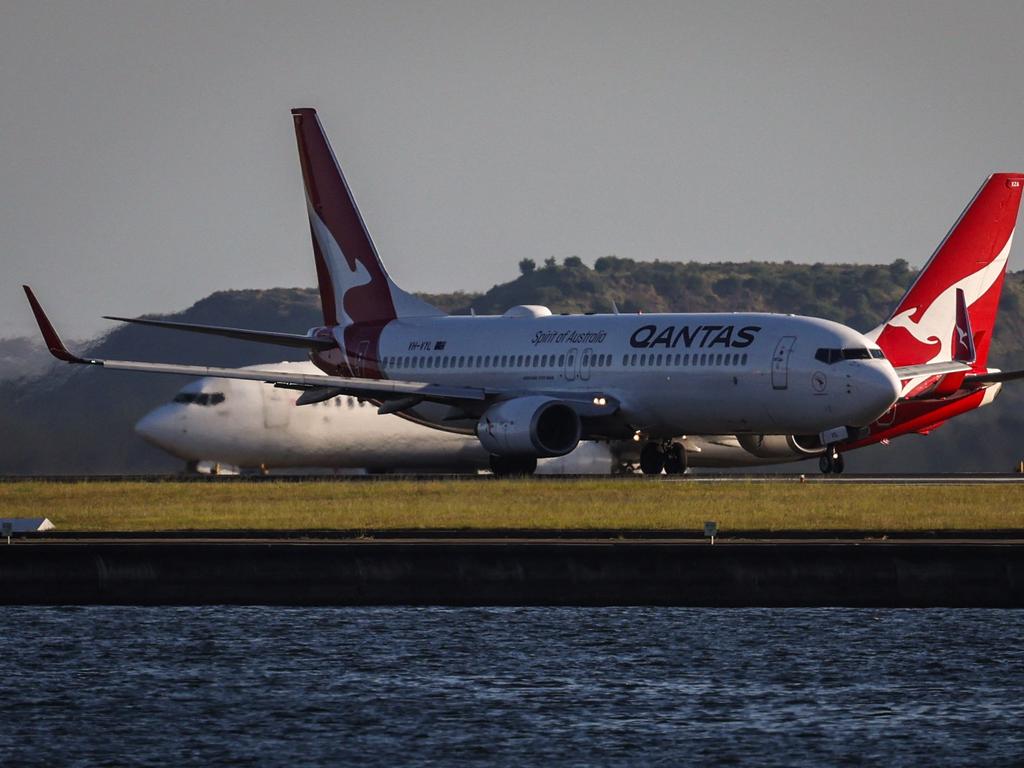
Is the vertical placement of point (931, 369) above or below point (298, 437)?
above

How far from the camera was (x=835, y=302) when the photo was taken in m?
196

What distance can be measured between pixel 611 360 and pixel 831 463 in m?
7.83

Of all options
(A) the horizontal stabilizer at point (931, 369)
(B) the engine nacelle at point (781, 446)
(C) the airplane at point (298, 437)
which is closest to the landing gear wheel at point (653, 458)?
(B) the engine nacelle at point (781, 446)

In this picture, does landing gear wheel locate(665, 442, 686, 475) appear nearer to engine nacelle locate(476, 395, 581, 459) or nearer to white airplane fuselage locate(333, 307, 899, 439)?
white airplane fuselage locate(333, 307, 899, 439)

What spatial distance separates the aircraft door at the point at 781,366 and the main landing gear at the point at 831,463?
719cm

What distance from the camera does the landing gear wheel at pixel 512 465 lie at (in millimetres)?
56531

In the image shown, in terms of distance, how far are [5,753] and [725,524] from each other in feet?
56.1

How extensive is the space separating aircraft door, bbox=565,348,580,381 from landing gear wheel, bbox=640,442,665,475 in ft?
10.7

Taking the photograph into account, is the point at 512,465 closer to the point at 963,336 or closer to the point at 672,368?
the point at 672,368

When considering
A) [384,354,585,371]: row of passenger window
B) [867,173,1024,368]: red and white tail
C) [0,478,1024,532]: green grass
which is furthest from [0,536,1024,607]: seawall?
[867,173,1024,368]: red and white tail

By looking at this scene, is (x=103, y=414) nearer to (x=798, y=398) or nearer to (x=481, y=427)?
(x=481, y=427)

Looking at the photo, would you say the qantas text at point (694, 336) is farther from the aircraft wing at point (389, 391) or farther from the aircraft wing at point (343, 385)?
the aircraft wing at point (343, 385)

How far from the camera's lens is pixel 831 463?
5966cm

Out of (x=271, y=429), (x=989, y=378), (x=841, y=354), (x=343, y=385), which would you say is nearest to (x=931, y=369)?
(x=989, y=378)
